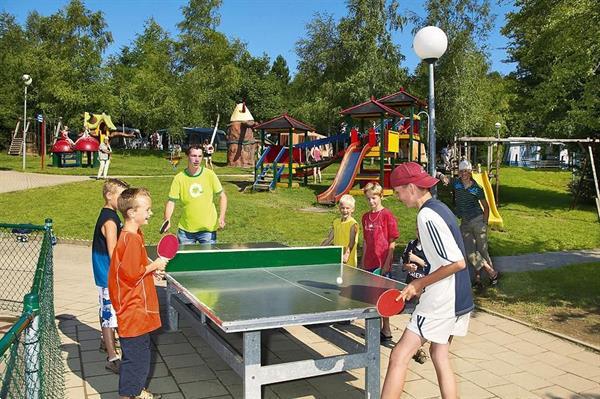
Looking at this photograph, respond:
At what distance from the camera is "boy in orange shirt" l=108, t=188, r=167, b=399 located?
12.1ft

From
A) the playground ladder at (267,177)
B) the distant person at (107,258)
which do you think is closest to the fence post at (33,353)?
the distant person at (107,258)

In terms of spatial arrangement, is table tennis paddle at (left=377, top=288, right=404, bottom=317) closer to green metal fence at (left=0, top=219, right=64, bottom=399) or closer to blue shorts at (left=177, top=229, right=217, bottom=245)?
green metal fence at (left=0, top=219, right=64, bottom=399)

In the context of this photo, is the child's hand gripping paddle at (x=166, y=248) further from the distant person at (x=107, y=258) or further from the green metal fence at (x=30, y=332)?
the green metal fence at (x=30, y=332)

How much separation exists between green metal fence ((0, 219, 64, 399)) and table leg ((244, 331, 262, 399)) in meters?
1.14

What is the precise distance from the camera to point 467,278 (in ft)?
11.5

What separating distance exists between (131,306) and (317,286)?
142cm

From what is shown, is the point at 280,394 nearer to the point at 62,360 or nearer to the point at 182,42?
the point at 62,360

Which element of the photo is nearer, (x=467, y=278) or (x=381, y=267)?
(x=467, y=278)

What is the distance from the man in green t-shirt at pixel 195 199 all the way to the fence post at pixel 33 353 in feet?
11.7

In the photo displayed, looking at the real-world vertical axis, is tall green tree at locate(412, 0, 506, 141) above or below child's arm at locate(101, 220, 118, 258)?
above

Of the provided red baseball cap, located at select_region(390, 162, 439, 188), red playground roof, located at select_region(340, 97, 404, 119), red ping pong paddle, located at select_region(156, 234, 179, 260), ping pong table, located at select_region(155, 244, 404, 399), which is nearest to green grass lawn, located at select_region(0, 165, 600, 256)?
red playground roof, located at select_region(340, 97, 404, 119)

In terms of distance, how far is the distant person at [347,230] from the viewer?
18.0 ft

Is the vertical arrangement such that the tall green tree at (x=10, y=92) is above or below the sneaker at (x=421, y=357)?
above

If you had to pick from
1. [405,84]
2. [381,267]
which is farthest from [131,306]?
[405,84]
